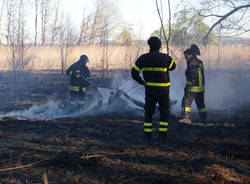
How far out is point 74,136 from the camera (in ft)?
17.0

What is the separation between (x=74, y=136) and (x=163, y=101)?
171 centimetres

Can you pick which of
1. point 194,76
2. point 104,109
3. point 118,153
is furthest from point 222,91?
point 118,153

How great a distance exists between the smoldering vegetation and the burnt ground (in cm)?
175

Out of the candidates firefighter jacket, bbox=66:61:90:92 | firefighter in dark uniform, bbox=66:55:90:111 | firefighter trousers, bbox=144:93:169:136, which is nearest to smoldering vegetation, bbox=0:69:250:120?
firefighter in dark uniform, bbox=66:55:90:111

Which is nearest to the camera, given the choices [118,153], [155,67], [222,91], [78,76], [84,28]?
[118,153]

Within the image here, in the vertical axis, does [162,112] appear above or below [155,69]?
below

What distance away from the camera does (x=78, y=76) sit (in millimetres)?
8633

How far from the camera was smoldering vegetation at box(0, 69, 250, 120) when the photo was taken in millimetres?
8430

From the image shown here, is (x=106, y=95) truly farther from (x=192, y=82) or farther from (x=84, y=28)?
(x=84, y=28)

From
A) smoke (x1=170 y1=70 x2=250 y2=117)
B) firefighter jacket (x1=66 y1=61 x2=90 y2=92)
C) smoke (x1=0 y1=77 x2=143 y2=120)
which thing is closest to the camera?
smoke (x1=0 y1=77 x2=143 y2=120)

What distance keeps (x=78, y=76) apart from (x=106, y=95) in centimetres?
102

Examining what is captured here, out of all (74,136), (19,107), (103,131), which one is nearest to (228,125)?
(103,131)

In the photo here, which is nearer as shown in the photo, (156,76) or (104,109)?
(156,76)

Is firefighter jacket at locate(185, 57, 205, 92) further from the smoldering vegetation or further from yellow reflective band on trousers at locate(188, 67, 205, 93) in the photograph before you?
the smoldering vegetation
